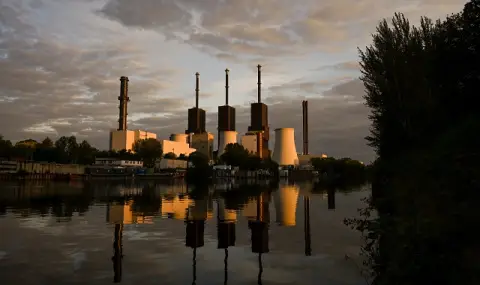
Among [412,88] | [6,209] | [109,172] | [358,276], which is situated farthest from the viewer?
[109,172]

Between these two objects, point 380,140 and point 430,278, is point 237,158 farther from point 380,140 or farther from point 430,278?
point 430,278

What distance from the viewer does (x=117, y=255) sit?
15102 mm

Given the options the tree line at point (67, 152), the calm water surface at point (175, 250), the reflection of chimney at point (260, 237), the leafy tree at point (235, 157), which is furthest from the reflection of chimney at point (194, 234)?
the leafy tree at point (235, 157)

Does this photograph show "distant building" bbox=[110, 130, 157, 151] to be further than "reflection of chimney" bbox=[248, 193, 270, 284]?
Yes

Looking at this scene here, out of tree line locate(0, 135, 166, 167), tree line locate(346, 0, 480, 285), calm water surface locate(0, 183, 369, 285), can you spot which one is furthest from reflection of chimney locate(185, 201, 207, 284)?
tree line locate(0, 135, 166, 167)

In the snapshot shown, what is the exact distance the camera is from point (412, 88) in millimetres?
20188

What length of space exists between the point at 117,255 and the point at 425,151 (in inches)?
494

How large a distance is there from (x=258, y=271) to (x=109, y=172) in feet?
398

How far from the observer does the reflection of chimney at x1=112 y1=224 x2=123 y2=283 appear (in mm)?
12211

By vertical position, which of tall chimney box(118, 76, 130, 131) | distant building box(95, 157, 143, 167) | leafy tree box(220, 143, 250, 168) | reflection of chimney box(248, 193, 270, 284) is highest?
tall chimney box(118, 76, 130, 131)

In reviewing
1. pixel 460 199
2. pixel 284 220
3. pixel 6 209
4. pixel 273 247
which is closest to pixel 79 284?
pixel 273 247

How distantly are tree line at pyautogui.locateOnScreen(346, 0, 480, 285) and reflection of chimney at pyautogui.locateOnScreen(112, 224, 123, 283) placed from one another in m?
7.54

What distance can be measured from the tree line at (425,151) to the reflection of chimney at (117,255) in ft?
24.7

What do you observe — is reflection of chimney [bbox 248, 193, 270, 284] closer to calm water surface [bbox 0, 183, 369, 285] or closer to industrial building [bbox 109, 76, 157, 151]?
calm water surface [bbox 0, 183, 369, 285]
